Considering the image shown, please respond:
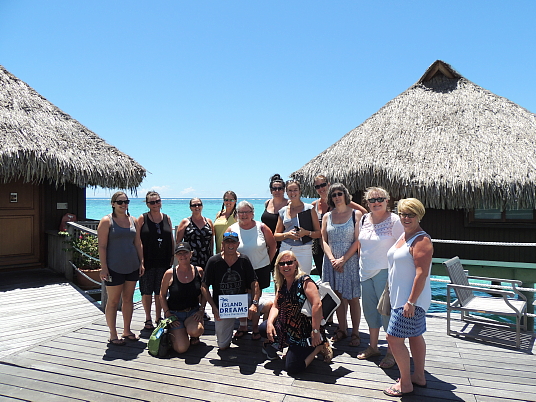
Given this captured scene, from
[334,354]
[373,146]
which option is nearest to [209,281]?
[334,354]


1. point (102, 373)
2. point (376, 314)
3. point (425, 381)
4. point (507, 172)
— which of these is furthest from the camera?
point (507, 172)

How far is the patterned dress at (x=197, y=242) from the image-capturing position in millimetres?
4984

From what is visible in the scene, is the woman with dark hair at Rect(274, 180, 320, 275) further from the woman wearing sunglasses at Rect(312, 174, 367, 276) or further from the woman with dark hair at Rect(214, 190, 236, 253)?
the woman with dark hair at Rect(214, 190, 236, 253)

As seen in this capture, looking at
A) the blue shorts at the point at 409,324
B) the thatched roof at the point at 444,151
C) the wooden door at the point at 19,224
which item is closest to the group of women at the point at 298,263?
the blue shorts at the point at 409,324

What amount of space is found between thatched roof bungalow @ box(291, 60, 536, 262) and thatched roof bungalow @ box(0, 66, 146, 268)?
18.9 ft

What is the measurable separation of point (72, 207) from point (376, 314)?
8.23 metres

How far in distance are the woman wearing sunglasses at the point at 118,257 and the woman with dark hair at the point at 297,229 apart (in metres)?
1.71

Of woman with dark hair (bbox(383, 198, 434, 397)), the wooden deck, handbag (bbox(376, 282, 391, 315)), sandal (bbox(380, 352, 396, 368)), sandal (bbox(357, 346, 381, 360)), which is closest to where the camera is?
woman with dark hair (bbox(383, 198, 434, 397))

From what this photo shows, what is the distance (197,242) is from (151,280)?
743 millimetres

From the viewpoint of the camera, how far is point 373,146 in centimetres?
1127

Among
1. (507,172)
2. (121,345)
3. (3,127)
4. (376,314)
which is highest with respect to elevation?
(3,127)

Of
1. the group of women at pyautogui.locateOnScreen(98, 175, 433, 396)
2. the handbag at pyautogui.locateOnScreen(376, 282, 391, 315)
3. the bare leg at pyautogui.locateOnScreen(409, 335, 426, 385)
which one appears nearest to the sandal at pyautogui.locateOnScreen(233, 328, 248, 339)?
the group of women at pyautogui.locateOnScreen(98, 175, 433, 396)

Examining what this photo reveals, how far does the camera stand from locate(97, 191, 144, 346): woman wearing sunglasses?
4.31 m

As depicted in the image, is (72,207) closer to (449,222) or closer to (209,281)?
(209,281)
